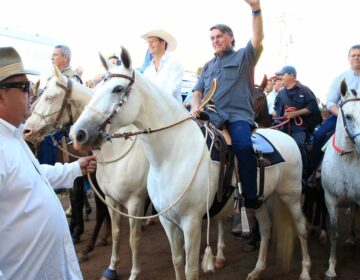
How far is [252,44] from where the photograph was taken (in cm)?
335

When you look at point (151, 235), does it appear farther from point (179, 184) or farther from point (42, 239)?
point (42, 239)

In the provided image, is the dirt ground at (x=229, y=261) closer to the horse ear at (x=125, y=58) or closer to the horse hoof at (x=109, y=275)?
the horse hoof at (x=109, y=275)

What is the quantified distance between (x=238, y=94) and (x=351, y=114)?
49.6 inches

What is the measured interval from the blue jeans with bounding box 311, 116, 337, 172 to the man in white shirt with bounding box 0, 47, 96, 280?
4029 mm

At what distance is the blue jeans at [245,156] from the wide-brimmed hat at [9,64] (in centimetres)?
204

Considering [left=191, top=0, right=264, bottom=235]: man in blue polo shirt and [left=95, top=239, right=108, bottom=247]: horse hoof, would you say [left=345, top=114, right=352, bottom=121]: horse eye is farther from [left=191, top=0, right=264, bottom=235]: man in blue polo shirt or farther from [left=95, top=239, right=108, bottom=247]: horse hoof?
[left=95, top=239, right=108, bottom=247]: horse hoof

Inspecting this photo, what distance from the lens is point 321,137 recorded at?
5027 millimetres

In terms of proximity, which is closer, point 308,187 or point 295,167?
point 295,167

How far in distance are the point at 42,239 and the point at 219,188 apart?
69.2 inches

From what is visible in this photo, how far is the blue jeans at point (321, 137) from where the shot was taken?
502 centimetres

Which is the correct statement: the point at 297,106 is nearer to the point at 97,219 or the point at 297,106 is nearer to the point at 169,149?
the point at 169,149

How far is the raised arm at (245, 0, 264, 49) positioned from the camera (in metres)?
3.05

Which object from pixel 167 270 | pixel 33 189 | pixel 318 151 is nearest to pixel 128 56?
pixel 33 189

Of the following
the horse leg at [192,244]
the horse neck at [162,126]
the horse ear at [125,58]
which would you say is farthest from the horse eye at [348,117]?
the horse ear at [125,58]
